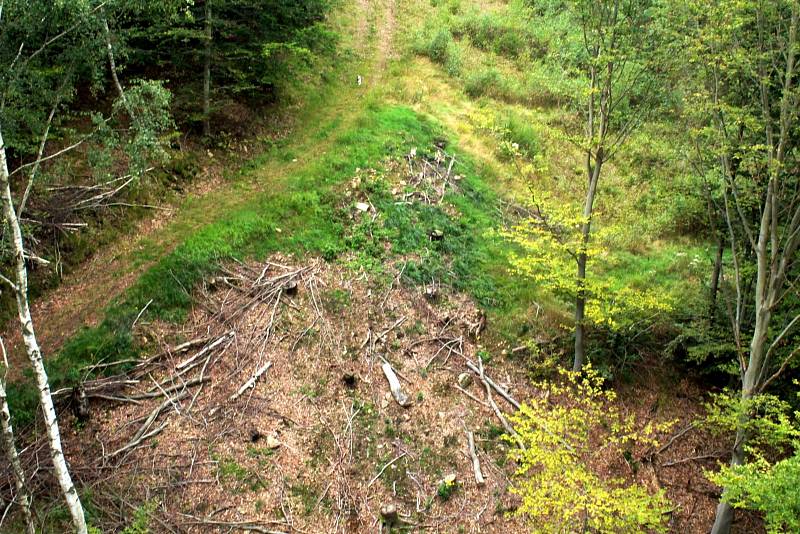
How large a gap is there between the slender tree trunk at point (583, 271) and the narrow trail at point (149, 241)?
9.02 m

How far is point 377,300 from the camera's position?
46.2ft

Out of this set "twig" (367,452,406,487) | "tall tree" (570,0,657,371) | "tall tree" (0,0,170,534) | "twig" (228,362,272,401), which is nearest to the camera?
"tall tree" (0,0,170,534)

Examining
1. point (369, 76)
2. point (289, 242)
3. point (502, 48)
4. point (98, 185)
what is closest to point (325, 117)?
point (369, 76)

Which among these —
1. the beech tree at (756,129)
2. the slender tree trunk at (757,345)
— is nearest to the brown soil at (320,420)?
the slender tree trunk at (757,345)

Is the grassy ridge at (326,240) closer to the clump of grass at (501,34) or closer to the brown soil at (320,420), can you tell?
the brown soil at (320,420)

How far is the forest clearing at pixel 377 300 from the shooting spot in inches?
382

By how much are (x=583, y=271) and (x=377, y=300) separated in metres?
5.17

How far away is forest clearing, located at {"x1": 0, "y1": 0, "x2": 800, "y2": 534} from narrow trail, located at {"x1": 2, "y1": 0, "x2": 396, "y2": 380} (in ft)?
0.25

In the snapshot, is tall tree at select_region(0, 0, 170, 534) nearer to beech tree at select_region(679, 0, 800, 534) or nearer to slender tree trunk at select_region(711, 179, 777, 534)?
beech tree at select_region(679, 0, 800, 534)

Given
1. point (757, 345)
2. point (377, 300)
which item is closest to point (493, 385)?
point (377, 300)

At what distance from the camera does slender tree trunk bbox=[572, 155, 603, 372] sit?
12.3 metres

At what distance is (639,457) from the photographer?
12375 millimetres

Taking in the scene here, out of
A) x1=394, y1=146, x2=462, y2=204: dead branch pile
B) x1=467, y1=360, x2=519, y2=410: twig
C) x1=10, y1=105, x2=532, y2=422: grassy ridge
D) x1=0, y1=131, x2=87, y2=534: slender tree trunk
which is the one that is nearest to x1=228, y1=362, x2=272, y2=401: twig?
x1=10, y1=105, x2=532, y2=422: grassy ridge

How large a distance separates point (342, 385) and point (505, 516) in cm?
436
